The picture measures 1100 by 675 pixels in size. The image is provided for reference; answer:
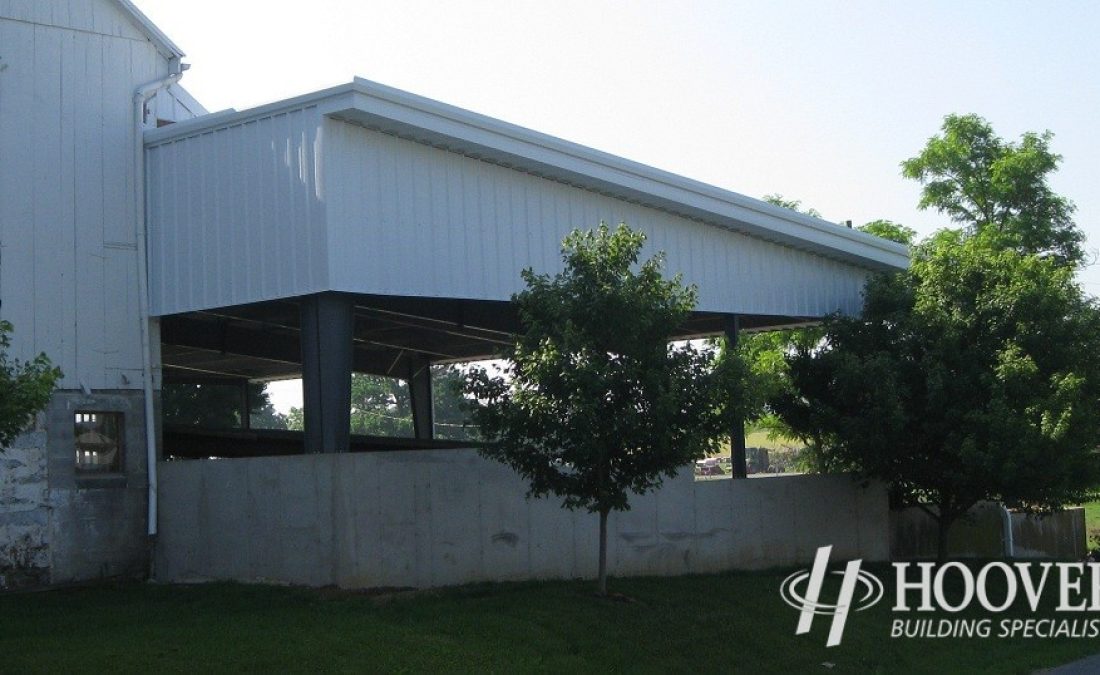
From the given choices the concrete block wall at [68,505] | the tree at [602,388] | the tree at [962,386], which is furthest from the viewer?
the tree at [962,386]

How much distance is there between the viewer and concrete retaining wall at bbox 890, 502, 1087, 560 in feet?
87.9

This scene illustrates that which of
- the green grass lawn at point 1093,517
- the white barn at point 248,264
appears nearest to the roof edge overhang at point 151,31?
the white barn at point 248,264

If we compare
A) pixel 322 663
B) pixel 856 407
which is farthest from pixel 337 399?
pixel 856 407

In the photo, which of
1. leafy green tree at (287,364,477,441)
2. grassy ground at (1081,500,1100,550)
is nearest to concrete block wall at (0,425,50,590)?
grassy ground at (1081,500,1100,550)

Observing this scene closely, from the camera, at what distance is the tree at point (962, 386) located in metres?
22.2

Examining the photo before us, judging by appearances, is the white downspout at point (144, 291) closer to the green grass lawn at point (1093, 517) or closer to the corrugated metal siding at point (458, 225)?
the corrugated metal siding at point (458, 225)

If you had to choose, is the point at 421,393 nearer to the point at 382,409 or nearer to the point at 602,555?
the point at 602,555

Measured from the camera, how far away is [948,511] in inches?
979

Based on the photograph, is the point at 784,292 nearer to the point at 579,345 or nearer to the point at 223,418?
the point at 579,345

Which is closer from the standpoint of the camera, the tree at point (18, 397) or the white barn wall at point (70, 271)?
the tree at point (18, 397)

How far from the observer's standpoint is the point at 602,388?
16.8 metres

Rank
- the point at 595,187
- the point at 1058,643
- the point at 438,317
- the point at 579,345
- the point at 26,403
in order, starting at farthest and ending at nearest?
the point at 438,317, the point at 595,187, the point at 1058,643, the point at 579,345, the point at 26,403

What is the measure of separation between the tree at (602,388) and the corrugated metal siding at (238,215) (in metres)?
3.54

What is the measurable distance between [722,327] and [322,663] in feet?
51.8
